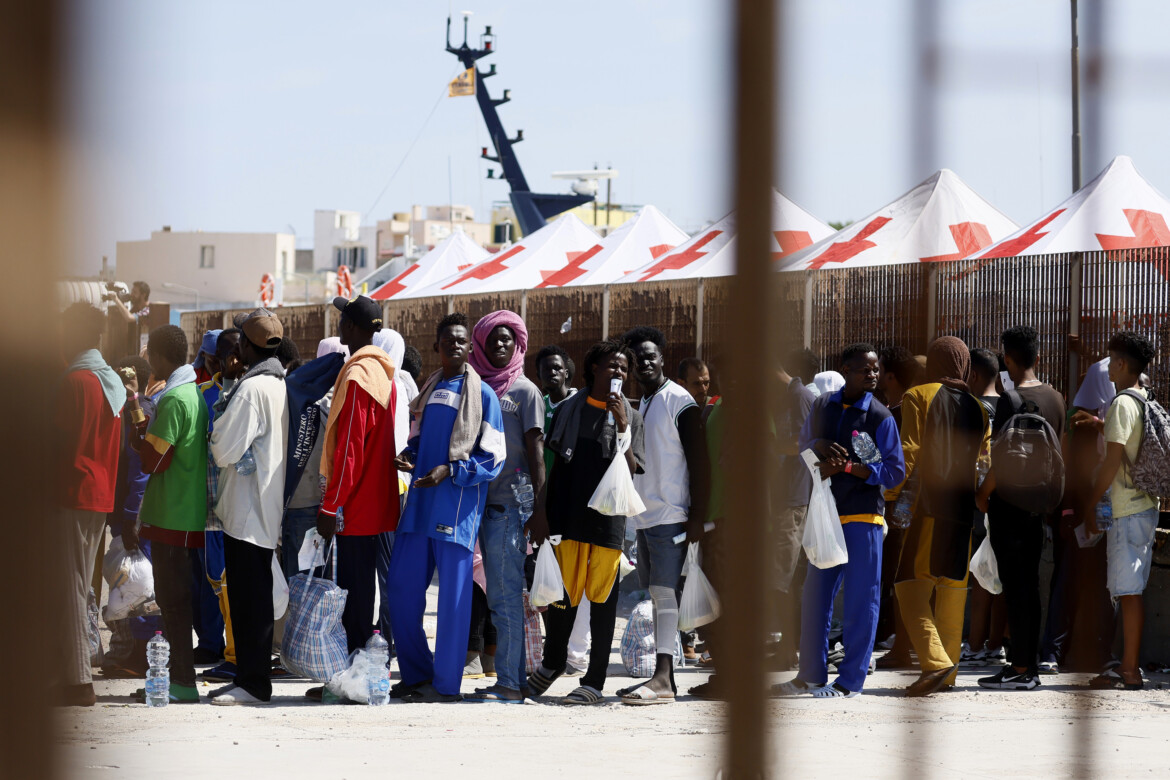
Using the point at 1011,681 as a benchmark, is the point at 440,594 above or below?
above

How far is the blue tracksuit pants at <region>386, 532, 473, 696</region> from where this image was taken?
5.29m

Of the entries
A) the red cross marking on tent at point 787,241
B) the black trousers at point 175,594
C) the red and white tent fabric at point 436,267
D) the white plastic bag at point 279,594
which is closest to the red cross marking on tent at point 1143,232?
the white plastic bag at point 279,594

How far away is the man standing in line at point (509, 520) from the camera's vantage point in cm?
545

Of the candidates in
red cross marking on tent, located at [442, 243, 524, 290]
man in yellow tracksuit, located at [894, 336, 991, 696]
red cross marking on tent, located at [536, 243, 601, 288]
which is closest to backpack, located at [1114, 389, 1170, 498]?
man in yellow tracksuit, located at [894, 336, 991, 696]

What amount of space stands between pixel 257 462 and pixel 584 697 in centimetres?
175

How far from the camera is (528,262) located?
15.0 meters

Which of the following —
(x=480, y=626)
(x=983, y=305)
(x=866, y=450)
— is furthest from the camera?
(x=983, y=305)

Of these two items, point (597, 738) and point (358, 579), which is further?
point (358, 579)

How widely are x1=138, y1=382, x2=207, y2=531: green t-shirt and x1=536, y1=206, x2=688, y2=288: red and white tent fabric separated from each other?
29.8 feet

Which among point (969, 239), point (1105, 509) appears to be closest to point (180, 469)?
point (1105, 509)

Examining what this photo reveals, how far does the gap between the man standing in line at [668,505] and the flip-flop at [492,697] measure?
0.49 meters

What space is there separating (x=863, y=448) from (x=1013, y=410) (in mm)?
948

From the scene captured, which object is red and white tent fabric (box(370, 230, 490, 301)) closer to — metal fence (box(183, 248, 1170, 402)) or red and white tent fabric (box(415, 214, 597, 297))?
red and white tent fabric (box(415, 214, 597, 297))

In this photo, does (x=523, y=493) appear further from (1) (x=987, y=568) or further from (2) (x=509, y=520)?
(1) (x=987, y=568)
